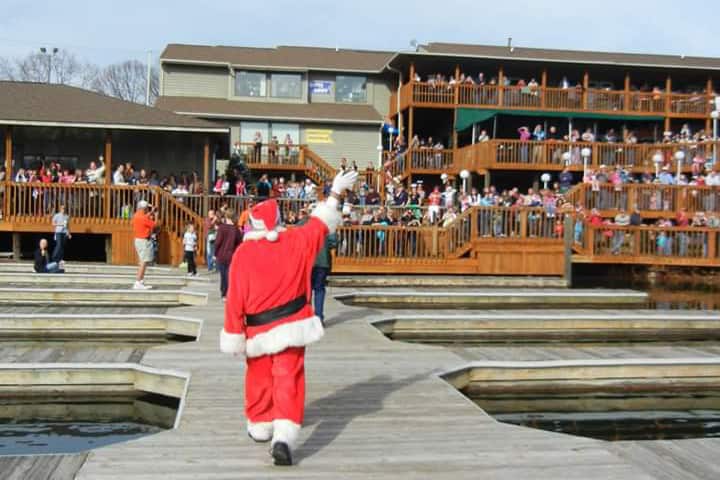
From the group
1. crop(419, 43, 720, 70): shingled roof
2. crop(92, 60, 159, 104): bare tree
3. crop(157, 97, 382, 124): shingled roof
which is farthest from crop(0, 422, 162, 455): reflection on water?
crop(92, 60, 159, 104): bare tree

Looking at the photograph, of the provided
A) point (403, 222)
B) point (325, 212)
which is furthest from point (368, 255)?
point (325, 212)

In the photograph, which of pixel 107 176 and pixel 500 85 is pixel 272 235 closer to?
pixel 107 176

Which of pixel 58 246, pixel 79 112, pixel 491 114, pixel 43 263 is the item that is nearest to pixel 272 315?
pixel 43 263

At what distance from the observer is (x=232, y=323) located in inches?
254

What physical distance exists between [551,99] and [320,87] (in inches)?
406

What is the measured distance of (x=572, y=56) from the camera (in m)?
42.3

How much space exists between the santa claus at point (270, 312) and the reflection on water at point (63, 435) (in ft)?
9.62

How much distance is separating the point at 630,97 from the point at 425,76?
29.2ft

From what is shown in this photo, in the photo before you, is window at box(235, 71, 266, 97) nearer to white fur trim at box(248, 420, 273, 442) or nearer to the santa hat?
the santa hat

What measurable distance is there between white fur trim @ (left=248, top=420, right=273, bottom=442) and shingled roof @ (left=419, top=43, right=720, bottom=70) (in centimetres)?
3141

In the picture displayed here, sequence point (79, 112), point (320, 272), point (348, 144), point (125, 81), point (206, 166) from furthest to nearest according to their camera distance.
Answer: point (125, 81)
point (348, 144)
point (206, 166)
point (79, 112)
point (320, 272)

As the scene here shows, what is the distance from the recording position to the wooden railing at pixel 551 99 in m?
36.7

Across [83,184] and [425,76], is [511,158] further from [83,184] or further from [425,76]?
[83,184]

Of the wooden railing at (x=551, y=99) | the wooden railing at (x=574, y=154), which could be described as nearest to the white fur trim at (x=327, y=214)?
the wooden railing at (x=574, y=154)
